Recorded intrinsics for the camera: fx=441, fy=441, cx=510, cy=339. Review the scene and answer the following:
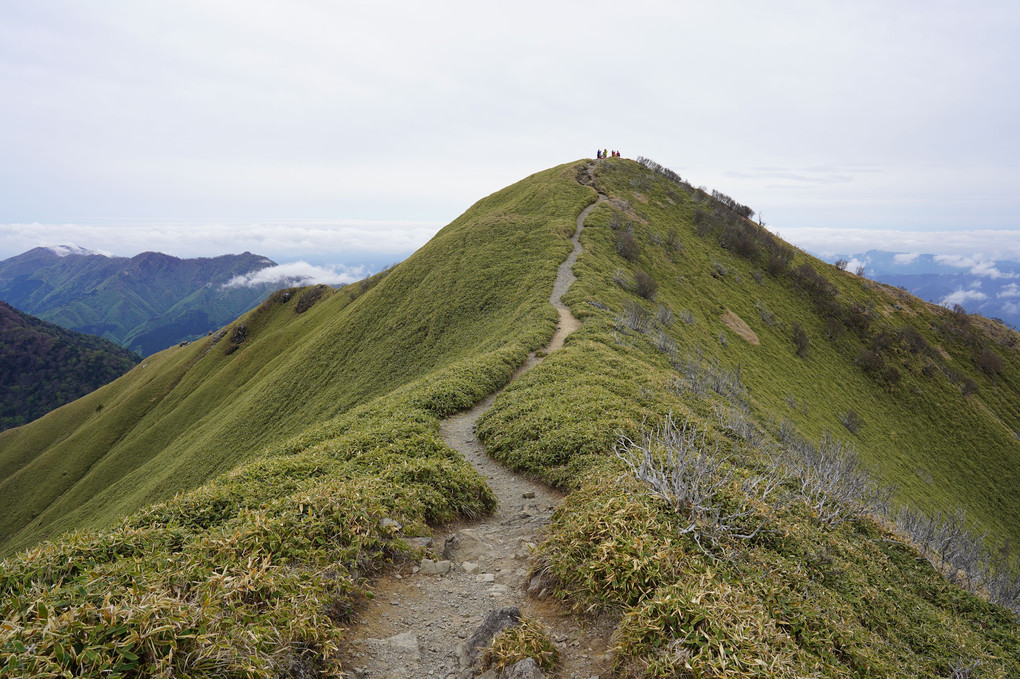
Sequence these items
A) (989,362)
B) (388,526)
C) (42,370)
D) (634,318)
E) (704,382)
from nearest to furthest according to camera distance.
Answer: (388,526), (704,382), (634,318), (989,362), (42,370)

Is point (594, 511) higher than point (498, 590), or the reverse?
point (594, 511)

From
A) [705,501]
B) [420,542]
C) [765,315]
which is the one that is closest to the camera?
[705,501]

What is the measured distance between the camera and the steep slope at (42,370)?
550 ft

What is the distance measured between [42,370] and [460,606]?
26043cm

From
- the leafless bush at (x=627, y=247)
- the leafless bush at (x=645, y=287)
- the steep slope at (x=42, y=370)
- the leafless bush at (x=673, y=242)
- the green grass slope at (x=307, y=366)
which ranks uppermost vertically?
the leafless bush at (x=673, y=242)

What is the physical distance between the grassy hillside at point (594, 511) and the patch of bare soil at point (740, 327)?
0.32m

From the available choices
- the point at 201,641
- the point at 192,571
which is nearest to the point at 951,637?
the point at 201,641

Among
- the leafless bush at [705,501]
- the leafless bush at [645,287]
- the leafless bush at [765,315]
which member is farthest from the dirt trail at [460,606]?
the leafless bush at [765,315]

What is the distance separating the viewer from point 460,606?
6.95 metres

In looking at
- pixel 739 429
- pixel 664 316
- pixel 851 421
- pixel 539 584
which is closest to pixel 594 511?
pixel 539 584

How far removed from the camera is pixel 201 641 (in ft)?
13.6

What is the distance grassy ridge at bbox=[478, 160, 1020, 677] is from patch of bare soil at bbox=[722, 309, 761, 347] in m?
0.37

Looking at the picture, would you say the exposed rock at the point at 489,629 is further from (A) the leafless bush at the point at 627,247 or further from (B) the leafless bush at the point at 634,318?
(A) the leafless bush at the point at 627,247

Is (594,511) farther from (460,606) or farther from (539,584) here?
(460,606)
